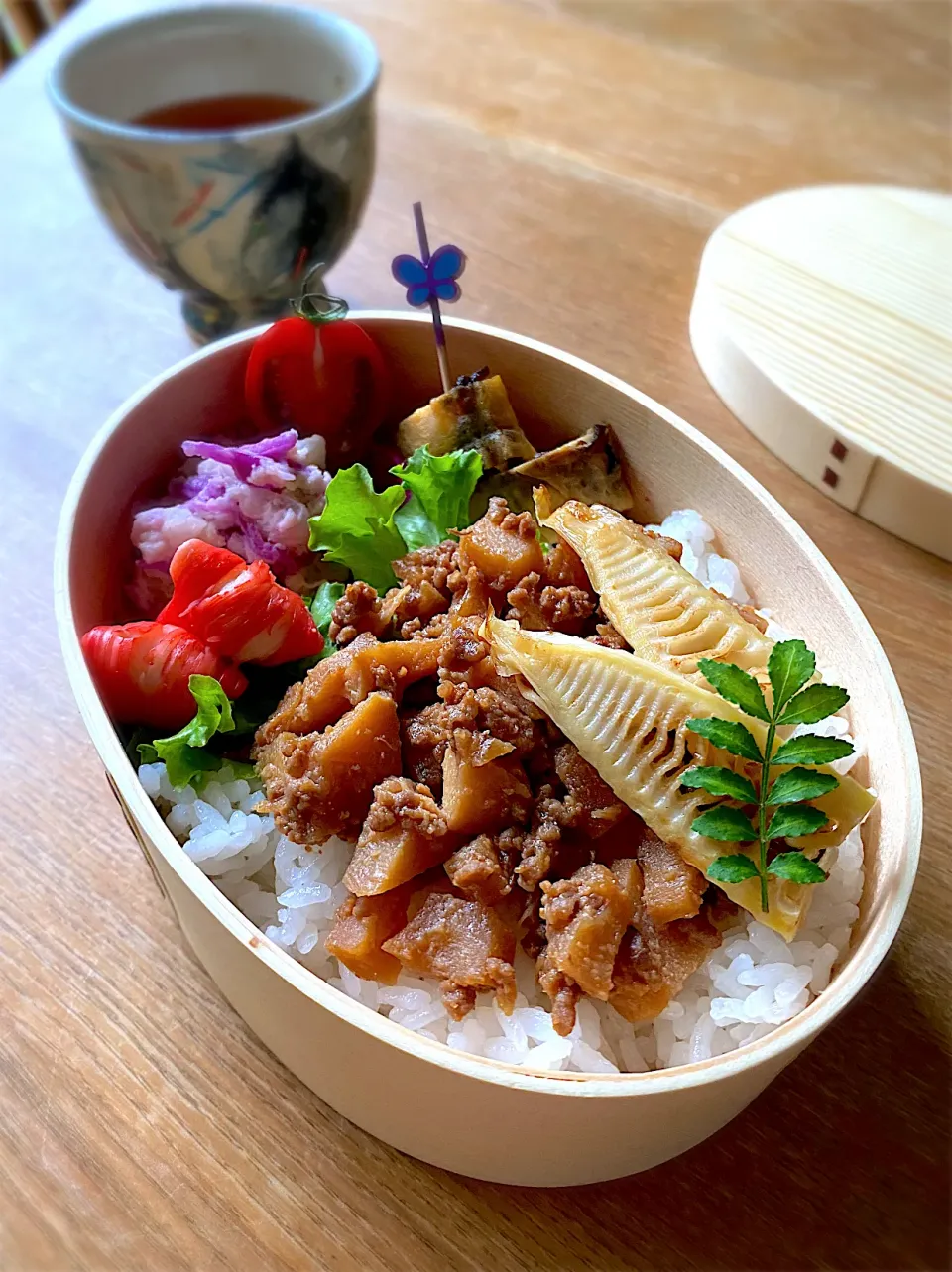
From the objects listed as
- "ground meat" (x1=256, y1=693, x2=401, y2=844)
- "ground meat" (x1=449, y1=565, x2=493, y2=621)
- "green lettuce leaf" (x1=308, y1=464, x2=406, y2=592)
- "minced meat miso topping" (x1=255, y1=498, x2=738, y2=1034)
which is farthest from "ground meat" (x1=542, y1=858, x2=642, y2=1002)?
"green lettuce leaf" (x1=308, y1=464, x2=406, y2=592)

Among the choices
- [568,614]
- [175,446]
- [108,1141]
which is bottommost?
[108,1141]

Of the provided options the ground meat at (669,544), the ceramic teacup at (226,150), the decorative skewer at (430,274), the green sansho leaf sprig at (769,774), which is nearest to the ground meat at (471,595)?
the ground meat at (669,544)

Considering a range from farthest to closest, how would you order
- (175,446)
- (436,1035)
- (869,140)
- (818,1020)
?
(869,140), (175,446), (436,1035), (818,1020)

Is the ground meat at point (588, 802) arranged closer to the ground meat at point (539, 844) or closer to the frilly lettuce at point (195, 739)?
the ground meat at point (539, 844)

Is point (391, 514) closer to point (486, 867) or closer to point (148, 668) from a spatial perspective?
point (148, 668)

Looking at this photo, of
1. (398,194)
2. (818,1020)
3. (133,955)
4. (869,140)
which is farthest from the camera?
(869,140)

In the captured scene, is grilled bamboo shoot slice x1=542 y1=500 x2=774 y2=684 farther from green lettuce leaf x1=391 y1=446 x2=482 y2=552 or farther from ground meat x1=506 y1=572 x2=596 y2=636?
green lettuce leaf x1=391 y1=446 x2=482 y2=552

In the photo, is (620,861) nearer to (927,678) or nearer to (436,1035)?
(436,1035)

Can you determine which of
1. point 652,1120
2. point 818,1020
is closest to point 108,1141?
point 652,1120

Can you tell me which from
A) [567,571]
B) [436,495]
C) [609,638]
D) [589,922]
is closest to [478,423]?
[436,495]
